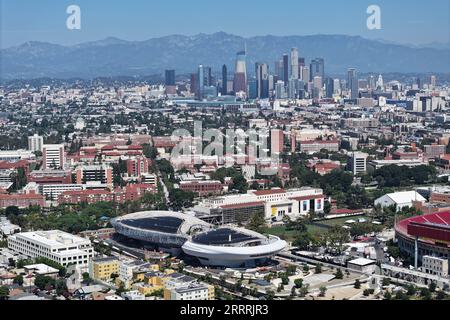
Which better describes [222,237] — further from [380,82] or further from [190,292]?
[380,82]

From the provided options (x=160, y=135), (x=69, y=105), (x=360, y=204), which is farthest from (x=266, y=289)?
Answer: (x=69, y=105)

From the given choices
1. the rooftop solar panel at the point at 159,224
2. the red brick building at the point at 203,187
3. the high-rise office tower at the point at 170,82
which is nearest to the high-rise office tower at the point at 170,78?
the high-rise office tower at the point at 170,82

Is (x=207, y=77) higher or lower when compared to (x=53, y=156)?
higher

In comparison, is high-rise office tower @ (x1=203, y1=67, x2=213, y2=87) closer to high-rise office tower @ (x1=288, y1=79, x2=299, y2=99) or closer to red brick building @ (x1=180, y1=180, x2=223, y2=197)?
high-rise office tower @ (x1=288, y1=79, x2=299, y2=99)

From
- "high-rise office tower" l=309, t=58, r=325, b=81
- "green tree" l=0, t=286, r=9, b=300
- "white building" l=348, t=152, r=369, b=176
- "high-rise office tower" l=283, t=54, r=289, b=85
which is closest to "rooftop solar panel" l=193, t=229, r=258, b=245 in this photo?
"green tree" l=0, t=286, r=9, b=300

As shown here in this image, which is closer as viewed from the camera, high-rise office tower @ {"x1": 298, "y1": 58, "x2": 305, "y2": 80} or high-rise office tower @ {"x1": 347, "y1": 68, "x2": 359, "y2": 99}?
high-rise office tower @ {"x1": 347, "y1": 68, "x2": 359, "y2": 99}

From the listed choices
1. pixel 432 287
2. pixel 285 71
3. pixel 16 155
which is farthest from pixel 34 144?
pixel 285 71

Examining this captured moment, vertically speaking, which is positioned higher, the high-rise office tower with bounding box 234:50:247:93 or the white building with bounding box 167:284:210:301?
the high-rise office tower with bounding box 234:50:247:93
